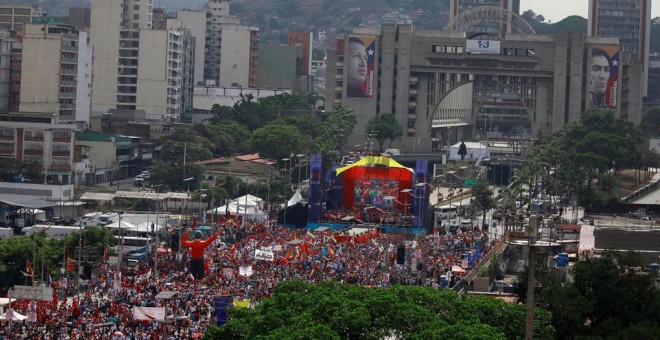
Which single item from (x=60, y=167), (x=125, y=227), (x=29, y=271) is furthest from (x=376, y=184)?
(x=29, y=271)

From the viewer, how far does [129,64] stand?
6230 inches

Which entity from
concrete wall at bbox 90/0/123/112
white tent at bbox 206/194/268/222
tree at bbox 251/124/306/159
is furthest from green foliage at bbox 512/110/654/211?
concrete wall at bbox 90/0/123/112

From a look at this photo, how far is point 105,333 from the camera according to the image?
182ft

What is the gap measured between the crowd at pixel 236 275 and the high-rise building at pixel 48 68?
137 ft

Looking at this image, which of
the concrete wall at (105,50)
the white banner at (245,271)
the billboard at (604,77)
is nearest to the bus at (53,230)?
the white banner at (245,271)

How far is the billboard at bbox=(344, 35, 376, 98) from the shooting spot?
152m

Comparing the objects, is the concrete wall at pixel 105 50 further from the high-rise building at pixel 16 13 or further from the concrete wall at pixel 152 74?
the high-rise building at pixel 16 13

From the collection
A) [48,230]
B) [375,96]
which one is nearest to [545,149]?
[375,96]

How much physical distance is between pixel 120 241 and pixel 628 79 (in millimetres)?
90862

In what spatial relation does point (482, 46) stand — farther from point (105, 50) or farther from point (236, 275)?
point (236, 275)

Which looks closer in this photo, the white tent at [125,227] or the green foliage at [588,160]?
the white tent at [125,227]

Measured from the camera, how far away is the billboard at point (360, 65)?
15225 centimetres

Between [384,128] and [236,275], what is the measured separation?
79590 millimetres

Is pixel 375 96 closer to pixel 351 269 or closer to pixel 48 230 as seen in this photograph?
pixel 48 230
